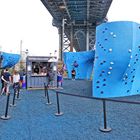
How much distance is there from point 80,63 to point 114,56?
15.4 m

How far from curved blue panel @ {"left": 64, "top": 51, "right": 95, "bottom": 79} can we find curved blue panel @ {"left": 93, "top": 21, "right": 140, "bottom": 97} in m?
14.5

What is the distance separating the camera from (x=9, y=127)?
721 centimetres

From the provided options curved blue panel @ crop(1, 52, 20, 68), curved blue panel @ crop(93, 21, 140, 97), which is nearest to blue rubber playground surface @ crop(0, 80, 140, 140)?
curved blue panel @ crop(93, 21, 140, 97)

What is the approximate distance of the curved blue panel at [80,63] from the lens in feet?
93.4

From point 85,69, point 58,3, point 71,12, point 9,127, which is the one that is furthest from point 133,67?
point 71,12

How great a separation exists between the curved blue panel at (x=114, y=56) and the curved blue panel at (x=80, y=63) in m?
14.5

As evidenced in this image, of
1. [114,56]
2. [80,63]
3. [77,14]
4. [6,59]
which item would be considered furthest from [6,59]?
[77,14]

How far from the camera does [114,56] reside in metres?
13.2

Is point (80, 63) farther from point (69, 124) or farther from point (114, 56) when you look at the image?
point (69, 124)

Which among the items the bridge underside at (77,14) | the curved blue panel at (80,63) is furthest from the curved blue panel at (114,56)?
the bridge underside at (77,14)

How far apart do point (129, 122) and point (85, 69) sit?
2136 cm

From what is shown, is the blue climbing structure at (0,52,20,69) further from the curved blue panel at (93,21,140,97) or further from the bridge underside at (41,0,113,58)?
the curved blue panel at (93,21,140,97)

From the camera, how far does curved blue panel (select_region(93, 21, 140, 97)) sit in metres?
13.2

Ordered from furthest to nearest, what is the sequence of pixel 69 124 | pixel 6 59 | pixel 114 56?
1. pixel 6 59
2. pixel 114 56
3. pixel 69 124
